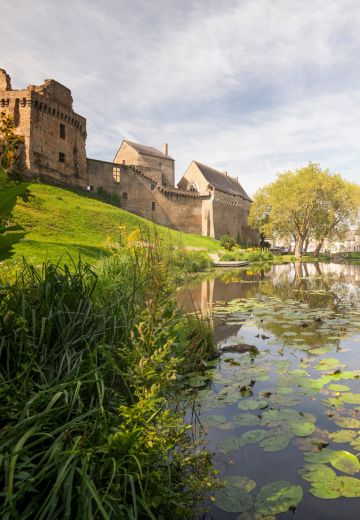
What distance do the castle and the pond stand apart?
55.3ft

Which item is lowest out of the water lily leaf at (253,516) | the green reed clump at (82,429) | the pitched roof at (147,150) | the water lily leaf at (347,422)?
the water lily leaf at (253,516)

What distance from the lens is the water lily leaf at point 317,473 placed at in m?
2.66

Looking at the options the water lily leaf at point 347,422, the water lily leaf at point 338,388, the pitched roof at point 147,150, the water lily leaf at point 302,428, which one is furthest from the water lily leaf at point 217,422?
the pitched roof at point 147,150

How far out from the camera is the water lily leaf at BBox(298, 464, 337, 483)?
2656mm

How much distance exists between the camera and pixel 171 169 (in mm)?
59406

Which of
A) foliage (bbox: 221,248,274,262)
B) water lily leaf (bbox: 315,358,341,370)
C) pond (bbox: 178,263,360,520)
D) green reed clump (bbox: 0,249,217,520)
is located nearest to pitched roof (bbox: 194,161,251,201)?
foliage (bbox: 221,248,274,262)

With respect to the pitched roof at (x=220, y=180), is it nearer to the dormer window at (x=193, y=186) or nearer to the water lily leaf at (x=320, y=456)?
the dormer window at (x=193, y=186)

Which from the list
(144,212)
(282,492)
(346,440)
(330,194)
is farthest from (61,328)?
(144,212)

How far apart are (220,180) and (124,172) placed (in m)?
23.3

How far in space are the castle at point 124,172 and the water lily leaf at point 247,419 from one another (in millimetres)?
18969

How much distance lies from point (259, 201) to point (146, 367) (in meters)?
54.9

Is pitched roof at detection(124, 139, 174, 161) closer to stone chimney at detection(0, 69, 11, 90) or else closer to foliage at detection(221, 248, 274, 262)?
stone chimney at detection(0, 69, 11, 90)

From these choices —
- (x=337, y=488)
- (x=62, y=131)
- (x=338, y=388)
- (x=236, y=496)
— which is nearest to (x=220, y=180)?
(x=62, y=131)

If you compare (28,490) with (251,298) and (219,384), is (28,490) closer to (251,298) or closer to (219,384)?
(219,384)
